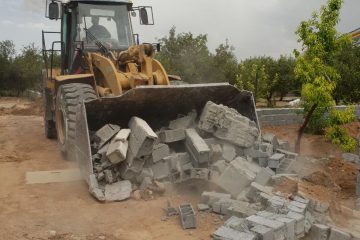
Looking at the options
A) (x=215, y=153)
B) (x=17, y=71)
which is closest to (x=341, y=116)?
(x=215, y=153)

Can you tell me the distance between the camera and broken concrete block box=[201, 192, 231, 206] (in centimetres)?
628

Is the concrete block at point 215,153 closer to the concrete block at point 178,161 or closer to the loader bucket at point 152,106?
the concrete block at point 178,161

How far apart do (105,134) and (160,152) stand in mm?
964

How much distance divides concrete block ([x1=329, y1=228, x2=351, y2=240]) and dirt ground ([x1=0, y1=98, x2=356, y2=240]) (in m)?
1.00

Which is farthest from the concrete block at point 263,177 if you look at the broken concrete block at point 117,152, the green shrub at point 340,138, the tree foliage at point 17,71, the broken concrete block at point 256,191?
the tree foliage at point 17,71

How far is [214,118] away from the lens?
764 centimetres

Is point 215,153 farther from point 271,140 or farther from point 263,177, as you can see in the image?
point 271,140

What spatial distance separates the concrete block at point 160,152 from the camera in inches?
277

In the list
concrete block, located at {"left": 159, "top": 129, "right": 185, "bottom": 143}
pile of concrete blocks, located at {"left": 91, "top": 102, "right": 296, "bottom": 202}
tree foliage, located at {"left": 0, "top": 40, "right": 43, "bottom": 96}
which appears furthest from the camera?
tree foliage, located at {"left": 0, "top": 40, "right": 43, "bottom": 96}

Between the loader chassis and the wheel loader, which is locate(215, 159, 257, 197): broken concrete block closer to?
the wheel loader

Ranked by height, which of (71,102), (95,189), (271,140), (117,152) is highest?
(71,102)

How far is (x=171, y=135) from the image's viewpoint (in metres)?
7.52

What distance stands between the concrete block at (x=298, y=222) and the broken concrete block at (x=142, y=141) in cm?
234

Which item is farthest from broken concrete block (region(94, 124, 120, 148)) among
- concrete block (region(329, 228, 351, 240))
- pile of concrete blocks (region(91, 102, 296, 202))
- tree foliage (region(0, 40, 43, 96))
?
tree foliage (region(0, 40, 43, 96))
